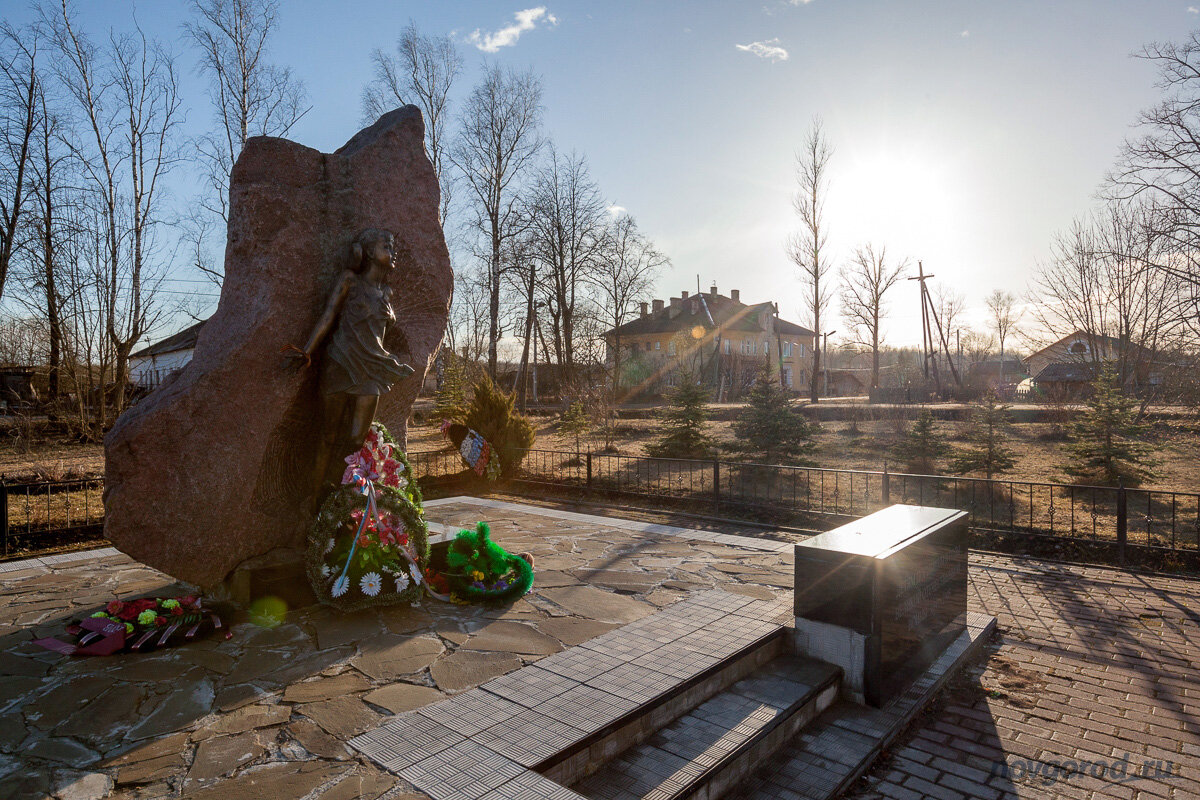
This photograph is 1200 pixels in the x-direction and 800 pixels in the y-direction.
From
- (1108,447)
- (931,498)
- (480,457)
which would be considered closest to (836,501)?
(931,498)

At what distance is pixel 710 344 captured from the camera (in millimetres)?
50125

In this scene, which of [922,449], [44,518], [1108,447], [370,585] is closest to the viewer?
[370,585]

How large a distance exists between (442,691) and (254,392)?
2.49 meters

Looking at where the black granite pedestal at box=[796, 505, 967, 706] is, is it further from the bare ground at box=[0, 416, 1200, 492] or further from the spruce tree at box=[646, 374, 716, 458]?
the spruce tree at box=[646, 374, 716, 458]

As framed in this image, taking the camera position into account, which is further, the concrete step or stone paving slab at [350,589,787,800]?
the concrete step

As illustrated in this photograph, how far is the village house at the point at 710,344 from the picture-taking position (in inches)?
1721

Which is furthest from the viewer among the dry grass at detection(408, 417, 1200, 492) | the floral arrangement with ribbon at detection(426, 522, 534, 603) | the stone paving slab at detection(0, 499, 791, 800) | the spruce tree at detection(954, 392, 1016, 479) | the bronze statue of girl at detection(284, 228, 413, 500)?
the dry grass at detection(408, 417, 1200, 492)

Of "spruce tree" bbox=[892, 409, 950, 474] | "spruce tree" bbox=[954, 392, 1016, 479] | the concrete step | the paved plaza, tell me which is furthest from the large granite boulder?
"spruce tree" bbox=[892, 409, 950, 474]

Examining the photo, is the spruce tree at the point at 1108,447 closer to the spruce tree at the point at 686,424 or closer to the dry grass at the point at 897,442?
the dry grass at the point at 897,442

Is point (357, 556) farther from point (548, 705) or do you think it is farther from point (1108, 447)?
point (1108, 447)

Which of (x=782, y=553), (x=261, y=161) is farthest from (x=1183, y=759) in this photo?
(x=261, y=161)

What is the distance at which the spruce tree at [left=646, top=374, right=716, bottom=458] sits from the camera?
1380 centimetres

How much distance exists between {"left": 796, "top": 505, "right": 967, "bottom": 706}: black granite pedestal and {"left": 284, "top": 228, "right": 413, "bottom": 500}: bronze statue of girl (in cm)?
326

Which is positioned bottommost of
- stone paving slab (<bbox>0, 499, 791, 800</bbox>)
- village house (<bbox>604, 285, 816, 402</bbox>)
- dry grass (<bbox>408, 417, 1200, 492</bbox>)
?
stone paving slab (<bbox>0, 499, 791, 800</bbox>)
